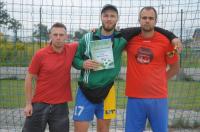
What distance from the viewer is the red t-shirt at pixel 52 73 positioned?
555 centimetres

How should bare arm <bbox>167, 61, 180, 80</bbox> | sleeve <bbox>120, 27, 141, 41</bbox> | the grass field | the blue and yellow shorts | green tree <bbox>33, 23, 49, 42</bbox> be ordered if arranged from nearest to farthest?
the blue and yellow shorts < sleeve <bbox>120, 27, 141, 41</bbox> < bare arm <bbox>167, 61, 180, 80</bbox> < green tree <bbox>33, 23, 49, 42</bbox> < the grass field

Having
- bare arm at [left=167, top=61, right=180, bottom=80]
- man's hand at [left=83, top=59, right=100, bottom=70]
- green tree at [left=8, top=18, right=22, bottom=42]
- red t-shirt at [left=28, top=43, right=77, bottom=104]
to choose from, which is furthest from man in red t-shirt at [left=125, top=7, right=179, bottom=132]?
green tree at [left=8, top=18, right=22, bottom=42]

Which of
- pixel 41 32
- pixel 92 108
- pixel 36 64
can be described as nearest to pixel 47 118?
pixel 92 108

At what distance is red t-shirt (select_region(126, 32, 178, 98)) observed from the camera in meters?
5.58

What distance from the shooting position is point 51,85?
18.4ft

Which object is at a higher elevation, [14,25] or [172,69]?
[14,25]

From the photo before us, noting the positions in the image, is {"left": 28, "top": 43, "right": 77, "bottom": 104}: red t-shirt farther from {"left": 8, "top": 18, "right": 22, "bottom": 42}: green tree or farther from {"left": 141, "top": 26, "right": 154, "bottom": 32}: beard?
{"left": 8, "top": 18, "right": 22, "bottom": 42}: green tree

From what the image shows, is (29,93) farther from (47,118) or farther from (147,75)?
(147,75)

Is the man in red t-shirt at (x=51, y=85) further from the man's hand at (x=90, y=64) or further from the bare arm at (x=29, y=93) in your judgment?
the man's hand at (x=90, y=64)

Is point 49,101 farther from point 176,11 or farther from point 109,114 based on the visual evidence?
point 176,11

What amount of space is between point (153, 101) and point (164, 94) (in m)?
0.17

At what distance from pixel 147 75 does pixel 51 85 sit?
46.7 inches

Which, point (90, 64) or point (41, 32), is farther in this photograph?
point (41, 32)

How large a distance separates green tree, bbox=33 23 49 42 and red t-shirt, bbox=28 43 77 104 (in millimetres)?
2307
